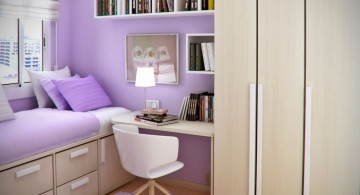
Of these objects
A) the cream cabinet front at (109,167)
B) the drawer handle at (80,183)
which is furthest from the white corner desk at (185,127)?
the drawer handle at (80,183)

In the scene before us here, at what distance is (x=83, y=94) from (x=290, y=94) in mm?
1992

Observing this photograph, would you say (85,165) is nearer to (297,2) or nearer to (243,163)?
(243,163)

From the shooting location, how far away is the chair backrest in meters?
3.02

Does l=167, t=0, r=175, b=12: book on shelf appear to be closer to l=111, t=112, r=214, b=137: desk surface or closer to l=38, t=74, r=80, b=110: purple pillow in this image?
l=111, t=112, r=214, b=137: desk surface

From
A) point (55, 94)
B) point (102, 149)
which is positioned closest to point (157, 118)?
point (102, 149)

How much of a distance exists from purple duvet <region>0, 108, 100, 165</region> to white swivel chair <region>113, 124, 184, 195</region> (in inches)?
15.8

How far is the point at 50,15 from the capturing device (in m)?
4.08

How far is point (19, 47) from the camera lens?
3.97 m

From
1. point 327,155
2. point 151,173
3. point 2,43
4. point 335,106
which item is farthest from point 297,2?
point 2,43

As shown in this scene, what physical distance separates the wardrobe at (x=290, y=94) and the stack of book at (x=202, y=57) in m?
0.37

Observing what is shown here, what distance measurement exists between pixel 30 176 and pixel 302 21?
87.7 inches

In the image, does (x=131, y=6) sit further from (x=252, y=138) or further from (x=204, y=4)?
(x=252, y=138)

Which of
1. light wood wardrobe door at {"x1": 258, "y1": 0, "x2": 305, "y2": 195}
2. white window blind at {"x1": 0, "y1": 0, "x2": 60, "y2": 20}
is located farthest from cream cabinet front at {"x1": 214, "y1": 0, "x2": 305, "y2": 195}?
white window blind at {"x1": 0, "y1": 0, "x2": 60, "y2": 20}

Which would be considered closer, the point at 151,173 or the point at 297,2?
the point at 297,2
